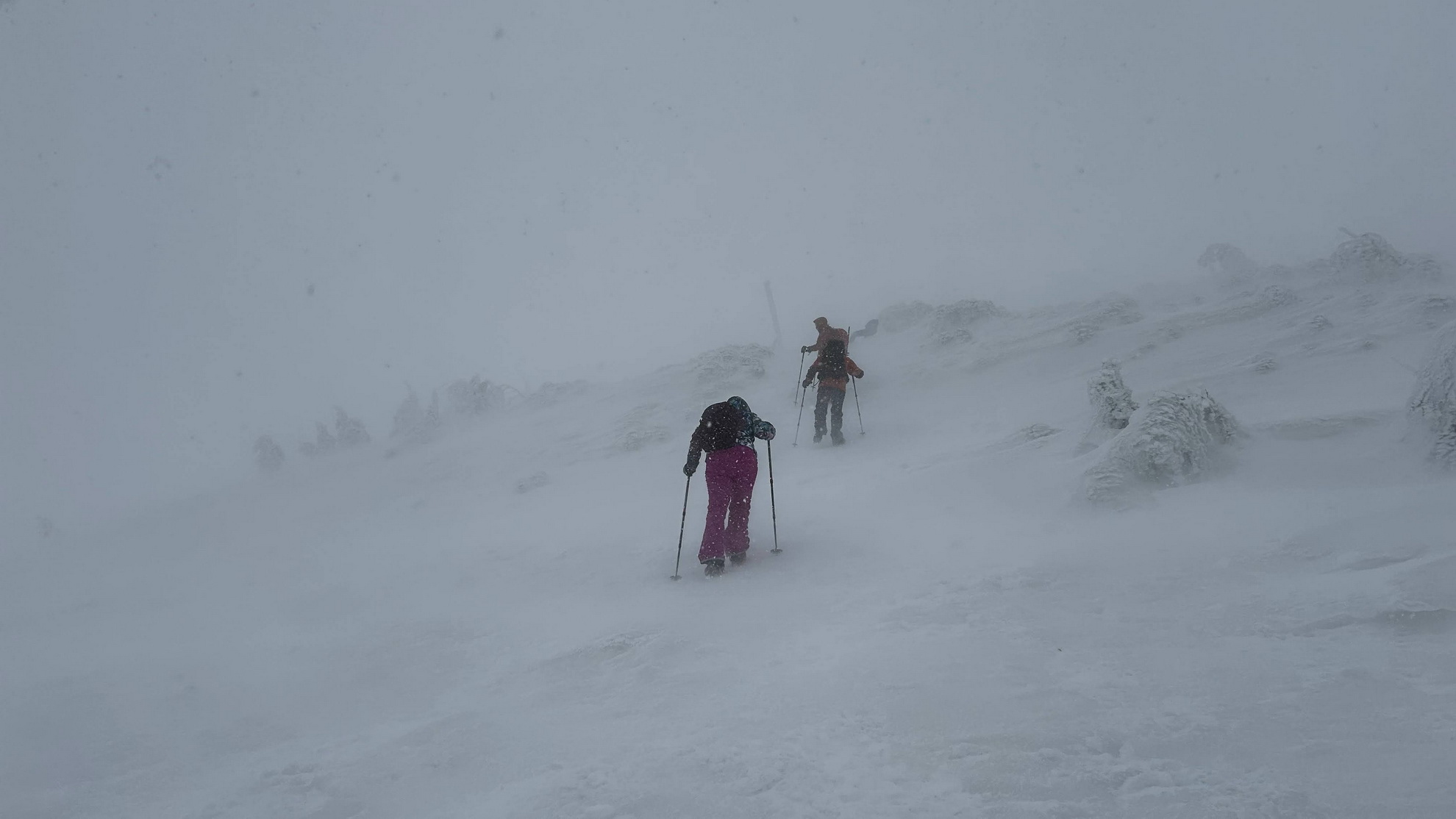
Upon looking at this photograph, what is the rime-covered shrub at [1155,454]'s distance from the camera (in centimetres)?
764

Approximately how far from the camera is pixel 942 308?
2378 centimetres

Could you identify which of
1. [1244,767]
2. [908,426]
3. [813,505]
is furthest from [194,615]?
[908,426]

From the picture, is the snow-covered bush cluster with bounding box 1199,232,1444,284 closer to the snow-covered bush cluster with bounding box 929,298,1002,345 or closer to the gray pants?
the snow-covered bush cluster with bounding box 929,298,1002,345

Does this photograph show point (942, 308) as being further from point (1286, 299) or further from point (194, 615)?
point (194, 615)

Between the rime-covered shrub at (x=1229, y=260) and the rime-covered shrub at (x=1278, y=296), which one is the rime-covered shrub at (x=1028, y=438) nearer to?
the rime-covered shrub at (x=1278, y=296)

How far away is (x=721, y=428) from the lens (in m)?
7.92

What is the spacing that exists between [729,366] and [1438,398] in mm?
18762

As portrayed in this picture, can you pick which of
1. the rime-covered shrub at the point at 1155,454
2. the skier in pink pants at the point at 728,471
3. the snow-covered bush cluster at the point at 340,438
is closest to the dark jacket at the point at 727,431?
the skier in pink pants at the point at 728,471

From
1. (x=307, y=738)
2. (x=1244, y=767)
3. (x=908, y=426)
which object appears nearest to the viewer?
(x=1244, y=767)

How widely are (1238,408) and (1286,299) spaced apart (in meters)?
9.47

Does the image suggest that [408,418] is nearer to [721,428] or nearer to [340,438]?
[340,438]

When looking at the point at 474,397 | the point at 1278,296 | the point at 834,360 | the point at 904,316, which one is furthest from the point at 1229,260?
the point at 474,397

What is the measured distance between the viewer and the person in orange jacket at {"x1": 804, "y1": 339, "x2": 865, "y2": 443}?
539 inches

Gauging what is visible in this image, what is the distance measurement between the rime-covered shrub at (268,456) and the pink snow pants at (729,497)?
1441 inches
